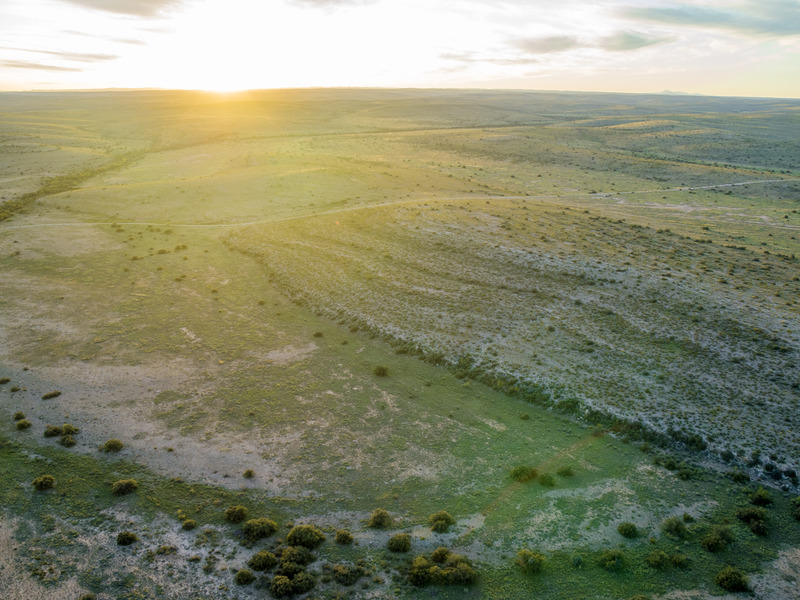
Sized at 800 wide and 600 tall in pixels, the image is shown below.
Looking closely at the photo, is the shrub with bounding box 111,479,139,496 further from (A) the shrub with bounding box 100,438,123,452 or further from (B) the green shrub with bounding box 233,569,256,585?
(B) the green shrub with bounding box 233,569,256,585

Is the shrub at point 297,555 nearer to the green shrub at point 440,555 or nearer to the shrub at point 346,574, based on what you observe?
the shrub at point 346,574

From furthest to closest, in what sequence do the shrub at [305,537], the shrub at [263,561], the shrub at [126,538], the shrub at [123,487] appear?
the shrub at [123,487], the shrub at [305,537], the shrub at [126,538], the shrub at [263,561]

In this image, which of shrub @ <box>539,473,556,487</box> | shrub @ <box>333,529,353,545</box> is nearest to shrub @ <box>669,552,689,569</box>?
shrub @ <box>539,473,556,487</box>

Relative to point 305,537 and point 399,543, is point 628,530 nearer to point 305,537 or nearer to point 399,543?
point 399,543

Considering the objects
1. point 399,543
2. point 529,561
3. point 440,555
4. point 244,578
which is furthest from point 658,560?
point 244,578

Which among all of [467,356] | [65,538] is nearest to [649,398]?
[467,356]

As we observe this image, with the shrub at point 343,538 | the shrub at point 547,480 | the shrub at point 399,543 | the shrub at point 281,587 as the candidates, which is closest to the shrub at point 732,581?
the shrub at point 547,480

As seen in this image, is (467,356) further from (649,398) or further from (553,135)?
(553,135)
